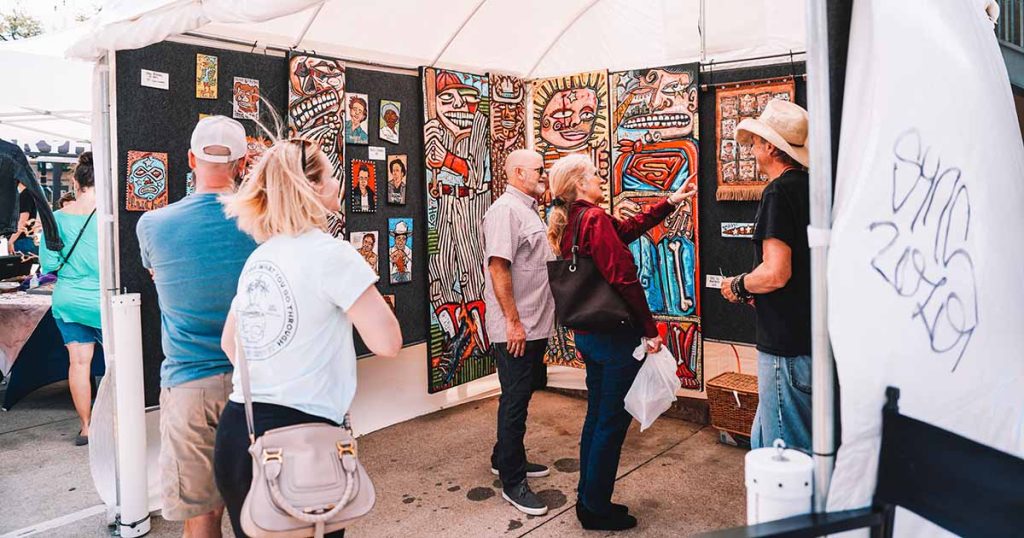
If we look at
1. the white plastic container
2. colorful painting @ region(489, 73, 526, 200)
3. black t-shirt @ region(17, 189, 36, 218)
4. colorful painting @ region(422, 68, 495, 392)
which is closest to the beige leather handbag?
the white plastic container

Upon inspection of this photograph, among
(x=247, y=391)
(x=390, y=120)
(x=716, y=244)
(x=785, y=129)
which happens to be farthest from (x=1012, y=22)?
(x=247, y=391)

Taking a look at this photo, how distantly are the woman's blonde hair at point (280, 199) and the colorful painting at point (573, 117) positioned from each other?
3345mm

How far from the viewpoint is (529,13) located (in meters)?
5.12

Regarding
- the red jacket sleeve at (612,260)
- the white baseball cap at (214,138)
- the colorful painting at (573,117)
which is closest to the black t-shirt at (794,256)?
the red jacket sleeve at (612,260)

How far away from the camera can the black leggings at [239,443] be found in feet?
6.15

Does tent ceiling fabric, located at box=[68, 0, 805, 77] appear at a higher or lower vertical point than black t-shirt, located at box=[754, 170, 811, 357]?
higher

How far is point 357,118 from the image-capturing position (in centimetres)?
452

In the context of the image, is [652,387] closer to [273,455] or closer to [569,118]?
[273,455]

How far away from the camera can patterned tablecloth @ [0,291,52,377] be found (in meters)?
5.68

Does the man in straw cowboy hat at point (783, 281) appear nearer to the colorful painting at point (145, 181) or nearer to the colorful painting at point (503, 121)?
the colorful painting at point (145, 181)

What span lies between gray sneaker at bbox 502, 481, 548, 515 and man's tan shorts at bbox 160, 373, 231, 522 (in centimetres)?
161

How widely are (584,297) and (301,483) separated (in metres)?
1.68

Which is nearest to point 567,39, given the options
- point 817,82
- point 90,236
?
point 90,236

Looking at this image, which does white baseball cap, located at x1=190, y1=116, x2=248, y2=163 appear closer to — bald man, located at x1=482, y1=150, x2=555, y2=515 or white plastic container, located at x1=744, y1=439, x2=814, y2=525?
bald man, located at x1=482, y1=150, x2=555, y2=515
